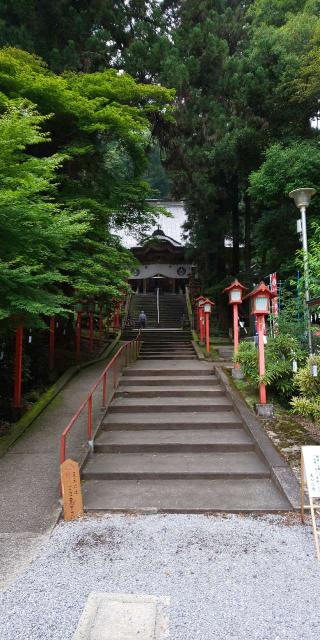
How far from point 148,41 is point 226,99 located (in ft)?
11.2

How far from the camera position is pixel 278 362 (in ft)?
24.6

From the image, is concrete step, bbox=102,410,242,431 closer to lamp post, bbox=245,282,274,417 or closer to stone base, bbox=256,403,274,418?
stone base, bbox=256,403,274,418

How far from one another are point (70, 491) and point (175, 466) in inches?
66.3

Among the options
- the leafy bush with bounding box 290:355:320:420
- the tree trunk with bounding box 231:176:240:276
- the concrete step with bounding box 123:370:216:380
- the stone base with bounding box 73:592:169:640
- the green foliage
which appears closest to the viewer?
the stone base with bounding box 73:592:169:640

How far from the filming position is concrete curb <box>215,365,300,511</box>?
468 centimetres

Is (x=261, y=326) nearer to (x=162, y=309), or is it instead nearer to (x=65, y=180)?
(x=65, y=180)

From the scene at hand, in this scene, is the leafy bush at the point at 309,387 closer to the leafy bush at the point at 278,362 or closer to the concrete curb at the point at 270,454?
the concrete curb at the point at 270,454

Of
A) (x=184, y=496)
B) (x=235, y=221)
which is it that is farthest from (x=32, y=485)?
(x=235, y=221)

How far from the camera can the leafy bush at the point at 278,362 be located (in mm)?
7305

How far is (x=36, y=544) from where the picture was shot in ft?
12.7

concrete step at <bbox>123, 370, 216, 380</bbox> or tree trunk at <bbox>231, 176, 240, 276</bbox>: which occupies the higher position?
tree trunk at <bbox>231, 176, 240, 276</bbox>

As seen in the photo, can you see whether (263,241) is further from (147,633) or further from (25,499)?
(147,633)

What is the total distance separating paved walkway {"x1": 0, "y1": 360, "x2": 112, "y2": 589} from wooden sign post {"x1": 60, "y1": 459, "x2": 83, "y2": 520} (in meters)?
0.18

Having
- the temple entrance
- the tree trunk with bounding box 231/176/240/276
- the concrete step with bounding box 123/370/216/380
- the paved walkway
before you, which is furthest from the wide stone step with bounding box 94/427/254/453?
the temple entrance
